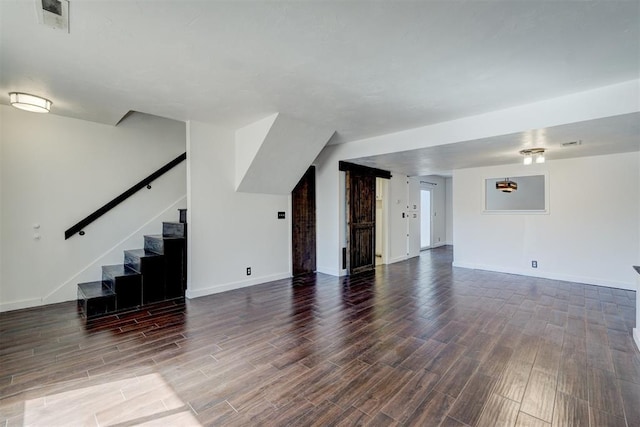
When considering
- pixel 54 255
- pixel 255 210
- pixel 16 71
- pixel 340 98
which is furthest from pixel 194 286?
pixel 340 98

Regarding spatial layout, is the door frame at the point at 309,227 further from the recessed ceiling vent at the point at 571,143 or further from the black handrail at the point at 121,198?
the recessed ceiling vent at the point at 571,143

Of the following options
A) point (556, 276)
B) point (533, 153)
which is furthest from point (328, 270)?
point (556, 276)

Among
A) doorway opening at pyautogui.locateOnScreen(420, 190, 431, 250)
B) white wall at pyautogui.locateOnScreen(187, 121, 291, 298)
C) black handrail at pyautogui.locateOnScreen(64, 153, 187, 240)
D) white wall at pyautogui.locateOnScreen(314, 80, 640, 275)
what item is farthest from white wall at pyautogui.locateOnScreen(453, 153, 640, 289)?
black handrail at pyautogui.locateOnScreen(64, 153, 187, 240)

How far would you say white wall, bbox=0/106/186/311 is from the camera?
12.3 feet

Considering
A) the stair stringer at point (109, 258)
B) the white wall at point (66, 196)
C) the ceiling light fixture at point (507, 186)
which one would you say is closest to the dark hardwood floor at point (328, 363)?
the stair stringer at point (109, 258)

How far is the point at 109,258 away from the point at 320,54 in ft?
14.2

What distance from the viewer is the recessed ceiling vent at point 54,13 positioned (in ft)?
5.85

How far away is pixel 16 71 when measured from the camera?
2660mm

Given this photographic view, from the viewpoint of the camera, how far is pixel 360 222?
609cm

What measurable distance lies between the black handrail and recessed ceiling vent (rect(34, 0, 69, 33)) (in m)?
2.99

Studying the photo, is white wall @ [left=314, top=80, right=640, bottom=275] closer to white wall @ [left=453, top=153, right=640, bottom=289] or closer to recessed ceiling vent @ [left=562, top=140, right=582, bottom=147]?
recessed ceiling vent @ [left=562, top=140, right=582, bottom=147]

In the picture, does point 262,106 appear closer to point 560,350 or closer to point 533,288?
point 560,350

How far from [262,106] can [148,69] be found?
A: 127 centimetres

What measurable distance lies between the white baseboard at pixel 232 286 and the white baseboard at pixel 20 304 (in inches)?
72.3
